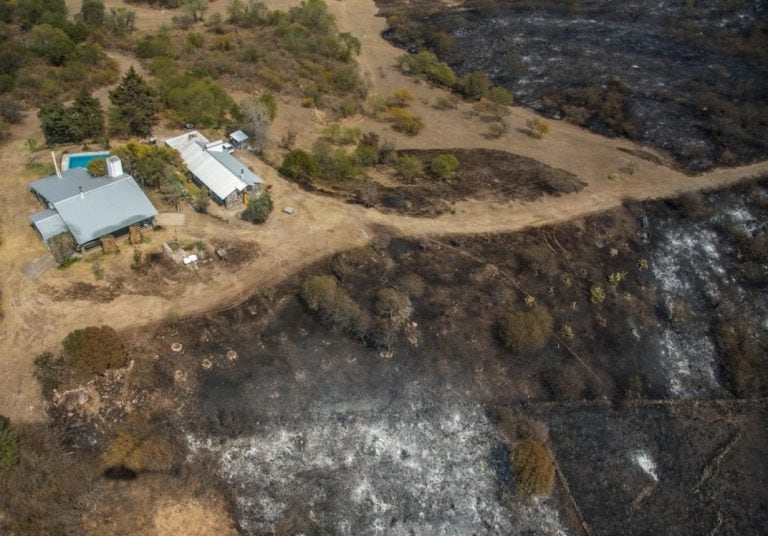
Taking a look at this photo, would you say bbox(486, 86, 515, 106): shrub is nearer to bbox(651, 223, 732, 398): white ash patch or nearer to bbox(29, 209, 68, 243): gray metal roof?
bbox(651, 223, 732, 398): white ash patch

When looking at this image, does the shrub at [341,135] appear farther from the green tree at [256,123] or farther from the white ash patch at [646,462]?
the white ash patch at [646,462]

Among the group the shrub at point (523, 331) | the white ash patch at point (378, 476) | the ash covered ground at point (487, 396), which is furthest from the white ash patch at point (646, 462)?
Answer: the shrub at point (523, 331)

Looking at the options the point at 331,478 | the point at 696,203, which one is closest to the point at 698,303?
the point at 696,203

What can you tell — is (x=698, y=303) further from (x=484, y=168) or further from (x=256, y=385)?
(x=256, y=385)

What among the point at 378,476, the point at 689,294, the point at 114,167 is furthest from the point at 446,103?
the point at 378,476

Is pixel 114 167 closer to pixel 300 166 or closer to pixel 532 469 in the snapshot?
pixel 300 166
